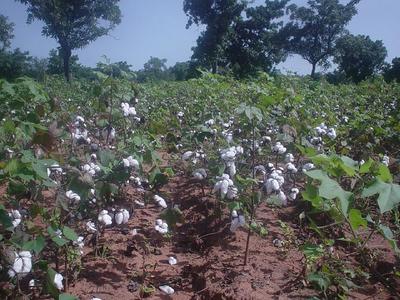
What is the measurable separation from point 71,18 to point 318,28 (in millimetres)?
19299

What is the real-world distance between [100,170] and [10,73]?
2977 centimetres

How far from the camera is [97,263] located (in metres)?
2.40

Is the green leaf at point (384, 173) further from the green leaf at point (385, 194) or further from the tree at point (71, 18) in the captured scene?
the tree at point (71, 18)

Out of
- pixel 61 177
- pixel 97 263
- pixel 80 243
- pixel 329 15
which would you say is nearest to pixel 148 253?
pixel 97 263

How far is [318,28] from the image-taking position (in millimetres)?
32625

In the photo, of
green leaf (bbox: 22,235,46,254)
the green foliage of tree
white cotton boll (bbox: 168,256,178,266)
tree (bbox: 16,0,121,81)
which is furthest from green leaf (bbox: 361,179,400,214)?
the green foliage of tree

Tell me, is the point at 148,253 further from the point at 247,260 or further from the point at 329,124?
the point at 329,124

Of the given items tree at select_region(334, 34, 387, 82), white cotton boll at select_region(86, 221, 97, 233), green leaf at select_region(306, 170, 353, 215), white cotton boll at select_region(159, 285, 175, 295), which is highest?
tree at select_region(334, 34, 387, 82)

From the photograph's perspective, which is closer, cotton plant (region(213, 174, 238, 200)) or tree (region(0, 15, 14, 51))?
cotton plant (region(213, 174, 238, 200))

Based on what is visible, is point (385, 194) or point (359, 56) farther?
point (359, 56)

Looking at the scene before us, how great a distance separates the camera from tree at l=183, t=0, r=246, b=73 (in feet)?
81.2

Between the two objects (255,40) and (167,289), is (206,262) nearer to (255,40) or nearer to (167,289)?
(167,289)

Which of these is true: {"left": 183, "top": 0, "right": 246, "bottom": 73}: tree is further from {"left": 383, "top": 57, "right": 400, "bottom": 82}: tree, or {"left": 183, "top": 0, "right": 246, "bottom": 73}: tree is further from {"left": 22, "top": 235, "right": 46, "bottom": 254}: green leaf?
{"left": 22, "top": 235, "right": 46, "bottom": 254}: green leaf

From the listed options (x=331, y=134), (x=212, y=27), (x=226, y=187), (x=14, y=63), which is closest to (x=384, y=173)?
(x=226, y=187)
